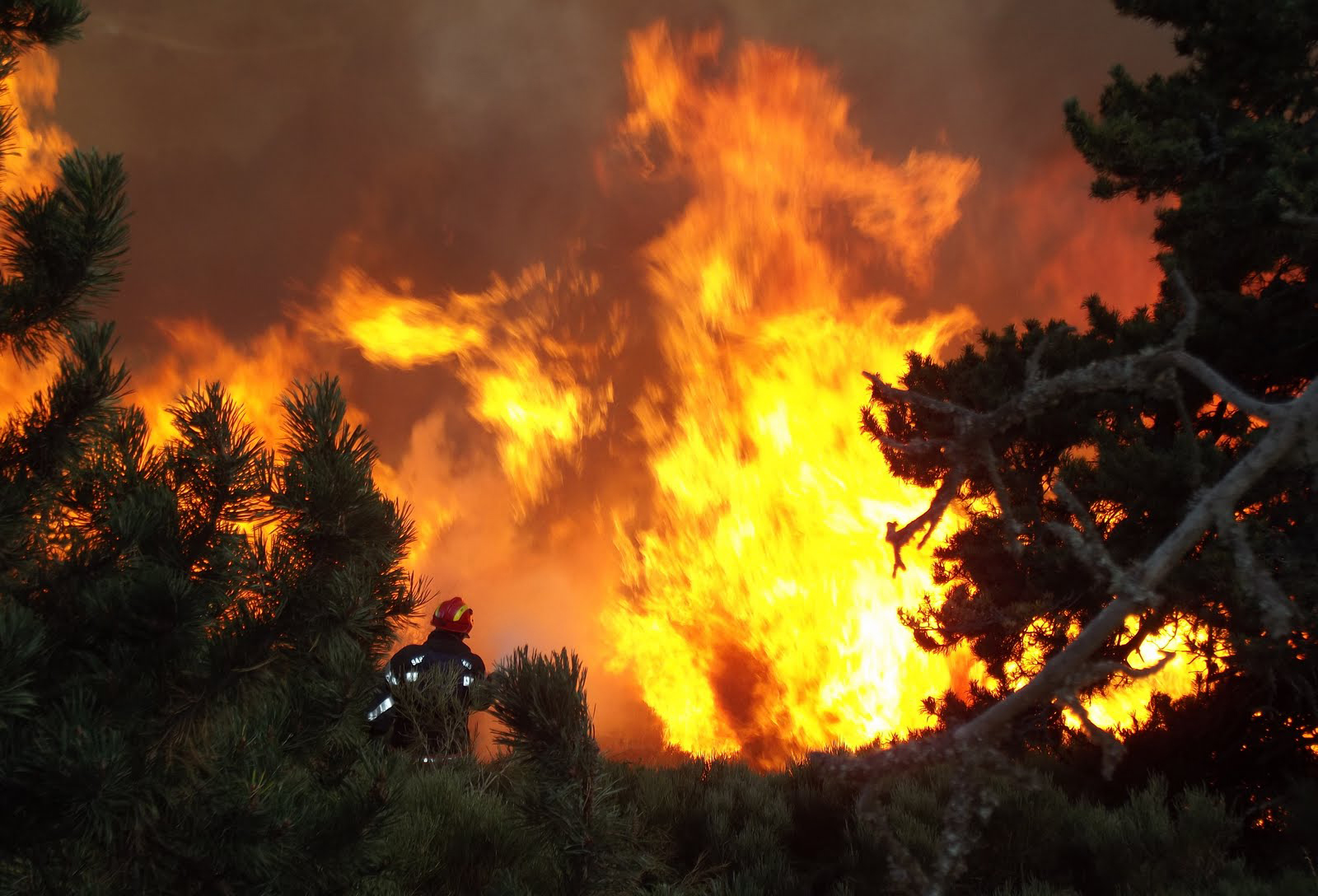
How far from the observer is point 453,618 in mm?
9867

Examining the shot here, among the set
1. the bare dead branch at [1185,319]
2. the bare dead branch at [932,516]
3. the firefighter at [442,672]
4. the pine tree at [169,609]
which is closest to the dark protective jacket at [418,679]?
the firefighter at [442,672]

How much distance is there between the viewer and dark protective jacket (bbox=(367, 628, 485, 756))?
842 centimetres

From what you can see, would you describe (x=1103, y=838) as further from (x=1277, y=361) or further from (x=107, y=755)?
(x=107, y=755)

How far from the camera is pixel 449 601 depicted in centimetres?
998

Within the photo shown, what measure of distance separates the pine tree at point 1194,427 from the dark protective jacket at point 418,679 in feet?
15.1

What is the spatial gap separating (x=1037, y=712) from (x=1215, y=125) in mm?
5539

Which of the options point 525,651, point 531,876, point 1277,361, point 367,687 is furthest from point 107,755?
point 1277,361

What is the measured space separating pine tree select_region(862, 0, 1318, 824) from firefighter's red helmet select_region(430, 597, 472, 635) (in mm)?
4758

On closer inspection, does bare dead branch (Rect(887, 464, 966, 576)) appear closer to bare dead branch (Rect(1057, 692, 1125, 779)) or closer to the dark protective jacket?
bare dead branch (Rect(1057, 692, 1125, 779))

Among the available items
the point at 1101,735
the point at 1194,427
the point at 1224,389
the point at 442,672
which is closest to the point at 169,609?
the point at 1101,735

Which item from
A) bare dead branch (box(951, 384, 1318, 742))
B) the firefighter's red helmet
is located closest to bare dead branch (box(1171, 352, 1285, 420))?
bare dead branch (box(951, 384, 1318, 742))

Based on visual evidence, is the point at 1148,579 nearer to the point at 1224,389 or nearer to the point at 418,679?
the point at 1224,389

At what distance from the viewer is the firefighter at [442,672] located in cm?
844

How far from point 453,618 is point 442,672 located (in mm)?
880
